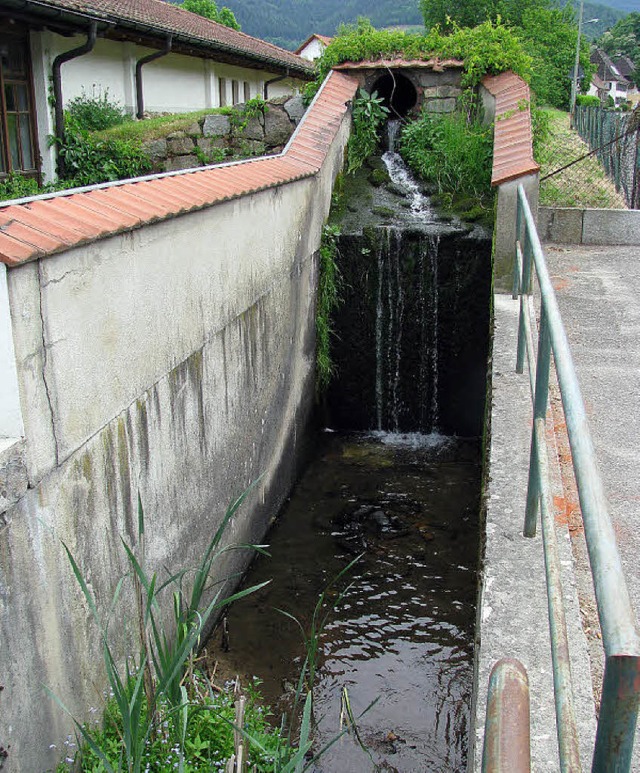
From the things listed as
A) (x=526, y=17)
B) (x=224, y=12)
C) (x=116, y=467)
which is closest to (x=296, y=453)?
(x=116, y=467)

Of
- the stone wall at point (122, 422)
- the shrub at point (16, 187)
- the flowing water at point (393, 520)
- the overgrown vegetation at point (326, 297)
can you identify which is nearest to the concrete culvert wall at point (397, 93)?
the flowing water at point (393, 520)

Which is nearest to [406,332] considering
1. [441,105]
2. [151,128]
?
[441,105]

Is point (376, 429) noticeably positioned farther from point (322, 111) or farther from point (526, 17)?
point (526, 17)

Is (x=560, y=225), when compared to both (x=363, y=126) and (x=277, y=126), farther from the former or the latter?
(x=277, y=126)

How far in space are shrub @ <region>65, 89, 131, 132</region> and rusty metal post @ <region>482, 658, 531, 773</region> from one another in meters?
11.7

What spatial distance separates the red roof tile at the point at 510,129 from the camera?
6.76 m

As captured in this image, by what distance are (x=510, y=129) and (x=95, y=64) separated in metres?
7.63

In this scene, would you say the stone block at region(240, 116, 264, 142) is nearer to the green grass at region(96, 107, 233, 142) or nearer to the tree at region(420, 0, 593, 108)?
the green grass at region(96, 107, 233, 142)

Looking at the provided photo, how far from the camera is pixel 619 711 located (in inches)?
41.1

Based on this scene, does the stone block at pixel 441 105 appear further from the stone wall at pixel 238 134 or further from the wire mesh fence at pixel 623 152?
the wire mesh fence at pixel 623 152

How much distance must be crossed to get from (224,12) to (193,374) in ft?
187

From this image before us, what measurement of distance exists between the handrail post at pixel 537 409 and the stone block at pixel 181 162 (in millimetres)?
8191

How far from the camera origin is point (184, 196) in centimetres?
444

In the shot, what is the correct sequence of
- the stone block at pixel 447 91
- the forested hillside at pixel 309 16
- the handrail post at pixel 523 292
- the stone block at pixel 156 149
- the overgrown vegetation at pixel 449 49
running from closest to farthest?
the handrail post at pixel 523 292
the overgrown vegetation at pixel 449 49
the stone block at pixel 447 91
the stone block at pixel 156 149
the forested hillside at pixel 309 16
